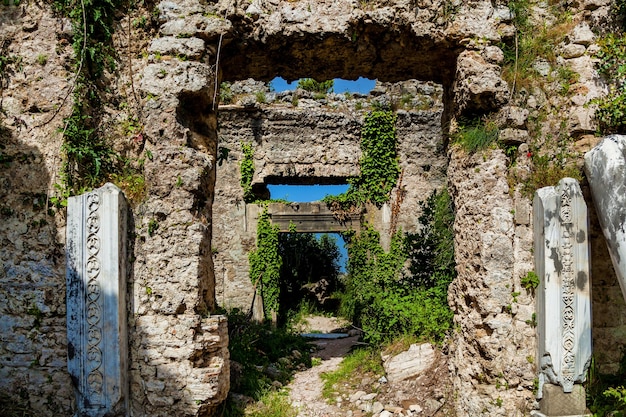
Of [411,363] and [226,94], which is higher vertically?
[226,94]

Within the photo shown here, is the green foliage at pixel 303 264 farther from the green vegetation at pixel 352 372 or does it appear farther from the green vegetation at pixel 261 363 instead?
the green vegetation at pixel 352 372

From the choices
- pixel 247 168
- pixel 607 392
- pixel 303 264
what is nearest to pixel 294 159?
pixel 247 168

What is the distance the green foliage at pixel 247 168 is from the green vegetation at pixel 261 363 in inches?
120

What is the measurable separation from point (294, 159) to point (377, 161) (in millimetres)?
Answer: 1872

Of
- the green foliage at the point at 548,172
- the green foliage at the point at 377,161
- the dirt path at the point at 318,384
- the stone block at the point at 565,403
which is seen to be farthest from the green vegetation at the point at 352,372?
the green foliage at the point at 377,161

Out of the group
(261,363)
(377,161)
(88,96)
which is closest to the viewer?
(88,96)

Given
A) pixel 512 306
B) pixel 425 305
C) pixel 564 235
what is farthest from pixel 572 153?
pixel 425 305

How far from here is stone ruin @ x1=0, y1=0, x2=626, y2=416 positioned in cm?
375

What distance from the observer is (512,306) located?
3996 mm

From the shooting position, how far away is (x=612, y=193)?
145 inches

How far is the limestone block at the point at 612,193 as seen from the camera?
142 inches

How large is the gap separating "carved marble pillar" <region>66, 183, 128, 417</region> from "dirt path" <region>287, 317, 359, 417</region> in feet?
6.85

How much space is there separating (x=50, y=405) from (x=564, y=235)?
4.34 meters

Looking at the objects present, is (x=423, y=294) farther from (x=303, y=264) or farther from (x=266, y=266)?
(x=303, y=264)
